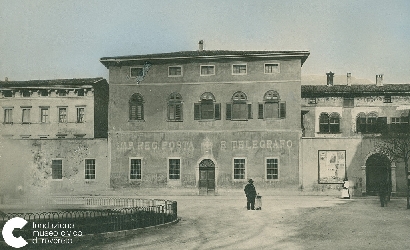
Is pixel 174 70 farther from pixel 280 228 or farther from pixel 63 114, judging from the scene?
pixel 280 228

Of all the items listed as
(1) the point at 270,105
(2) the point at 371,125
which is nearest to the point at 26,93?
(1) the point at 270,105

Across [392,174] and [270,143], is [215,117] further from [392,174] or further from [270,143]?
[392,174]

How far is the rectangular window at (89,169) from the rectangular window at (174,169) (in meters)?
4.59

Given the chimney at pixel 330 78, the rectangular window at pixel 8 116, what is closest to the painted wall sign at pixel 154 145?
the rectangular window at pixel 8 116

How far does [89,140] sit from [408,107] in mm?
18615

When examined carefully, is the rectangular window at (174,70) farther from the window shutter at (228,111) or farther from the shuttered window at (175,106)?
the window shutter at (228,111)

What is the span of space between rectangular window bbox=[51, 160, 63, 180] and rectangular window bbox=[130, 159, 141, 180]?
417 cm

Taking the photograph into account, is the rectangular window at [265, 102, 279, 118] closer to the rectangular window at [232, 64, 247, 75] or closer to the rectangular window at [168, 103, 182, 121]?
the rectangular window at [232, 64, 247, 75]

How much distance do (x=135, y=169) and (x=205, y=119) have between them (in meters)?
4.96

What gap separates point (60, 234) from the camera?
11750mm

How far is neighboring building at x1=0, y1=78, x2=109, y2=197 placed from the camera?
93.8ft

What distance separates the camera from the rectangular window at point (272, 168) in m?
28.0

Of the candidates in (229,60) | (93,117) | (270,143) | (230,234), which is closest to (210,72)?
(229,60)

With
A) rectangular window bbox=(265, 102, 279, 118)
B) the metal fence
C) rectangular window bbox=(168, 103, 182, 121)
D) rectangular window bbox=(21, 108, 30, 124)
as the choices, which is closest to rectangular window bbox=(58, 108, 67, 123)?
rectangular window bbox=(21, 108, 30, 124)
